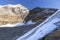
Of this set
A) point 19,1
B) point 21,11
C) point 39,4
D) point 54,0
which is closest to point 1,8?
point 21,11

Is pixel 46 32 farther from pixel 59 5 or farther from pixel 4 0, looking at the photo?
pixel 4 0

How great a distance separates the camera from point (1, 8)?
3219 mm

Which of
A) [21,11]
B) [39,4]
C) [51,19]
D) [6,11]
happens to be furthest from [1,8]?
[51,19]

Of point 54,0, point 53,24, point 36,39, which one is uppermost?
point 54,0

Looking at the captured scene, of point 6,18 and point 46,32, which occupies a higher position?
point 6,18

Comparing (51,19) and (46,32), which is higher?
(51,19)

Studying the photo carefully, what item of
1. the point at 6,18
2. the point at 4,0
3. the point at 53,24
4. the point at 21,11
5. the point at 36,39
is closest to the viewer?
the point at 36,39

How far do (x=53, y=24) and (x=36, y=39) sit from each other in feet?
0.73

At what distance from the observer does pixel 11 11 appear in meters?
3.32

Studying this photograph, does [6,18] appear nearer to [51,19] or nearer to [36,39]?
[51,19]

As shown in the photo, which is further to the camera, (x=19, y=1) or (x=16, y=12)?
(x=16, y=12)

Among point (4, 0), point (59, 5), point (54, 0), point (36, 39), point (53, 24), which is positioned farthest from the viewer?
point (4, 0)

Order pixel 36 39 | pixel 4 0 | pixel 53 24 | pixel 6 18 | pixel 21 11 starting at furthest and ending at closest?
pixel 21 11 < pixel 6 18 < pixel 4 0 < pixel 53 24 < pixel 36 39

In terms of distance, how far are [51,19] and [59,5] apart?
1129 millimetres
